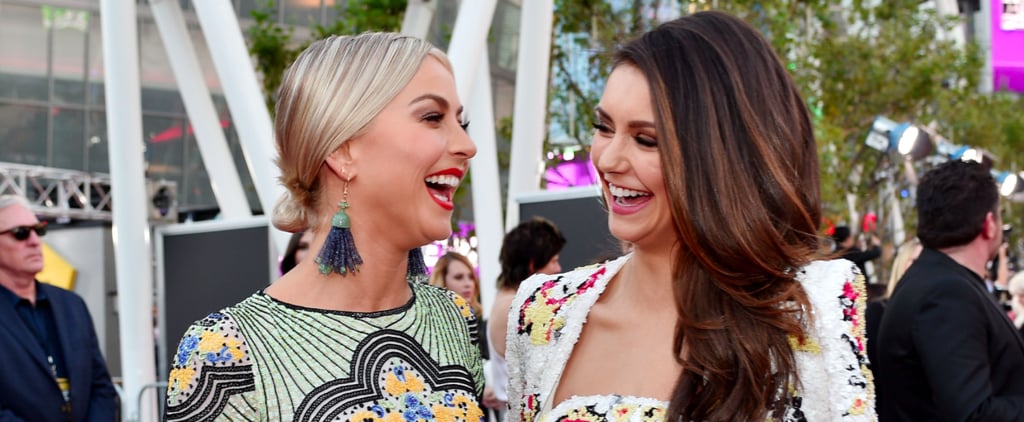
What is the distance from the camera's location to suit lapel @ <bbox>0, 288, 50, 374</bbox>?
16.4 feet

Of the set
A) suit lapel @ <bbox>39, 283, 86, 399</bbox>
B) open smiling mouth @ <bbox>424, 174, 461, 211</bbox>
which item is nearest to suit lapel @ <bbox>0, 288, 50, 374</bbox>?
suit lapel @ <bbox>39, 283, 86, 399</bbox>

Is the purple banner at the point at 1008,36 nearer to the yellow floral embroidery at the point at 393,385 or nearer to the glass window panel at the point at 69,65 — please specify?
the glass window panel at the point at 69,65

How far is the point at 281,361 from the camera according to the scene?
2.36 metres

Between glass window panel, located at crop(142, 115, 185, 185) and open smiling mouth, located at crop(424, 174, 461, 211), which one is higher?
open smiling mouth, located at crop(424, 174, 461, 211)

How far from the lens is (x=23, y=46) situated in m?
22.4

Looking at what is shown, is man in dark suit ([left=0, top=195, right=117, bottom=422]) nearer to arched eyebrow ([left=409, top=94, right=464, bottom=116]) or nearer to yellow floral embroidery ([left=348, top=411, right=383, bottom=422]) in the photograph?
yellow floral embroidery ([left=348, top=411, right=383, bottom=422])

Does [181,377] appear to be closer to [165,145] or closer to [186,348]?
[186,348]

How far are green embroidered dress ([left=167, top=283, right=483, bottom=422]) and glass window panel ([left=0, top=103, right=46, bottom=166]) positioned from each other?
21990 mm

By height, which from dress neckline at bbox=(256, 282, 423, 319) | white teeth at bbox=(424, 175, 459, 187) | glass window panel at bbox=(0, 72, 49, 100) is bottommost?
dress neckline at bbox=(256, 282, 423, 319)

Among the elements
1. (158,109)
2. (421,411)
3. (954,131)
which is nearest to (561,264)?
(421,411)

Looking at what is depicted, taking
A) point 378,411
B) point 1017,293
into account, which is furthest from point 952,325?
point 1017,293

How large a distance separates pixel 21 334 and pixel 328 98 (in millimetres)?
3207

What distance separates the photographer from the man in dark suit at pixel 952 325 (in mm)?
3605

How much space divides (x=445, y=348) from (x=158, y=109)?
22.5 meters
